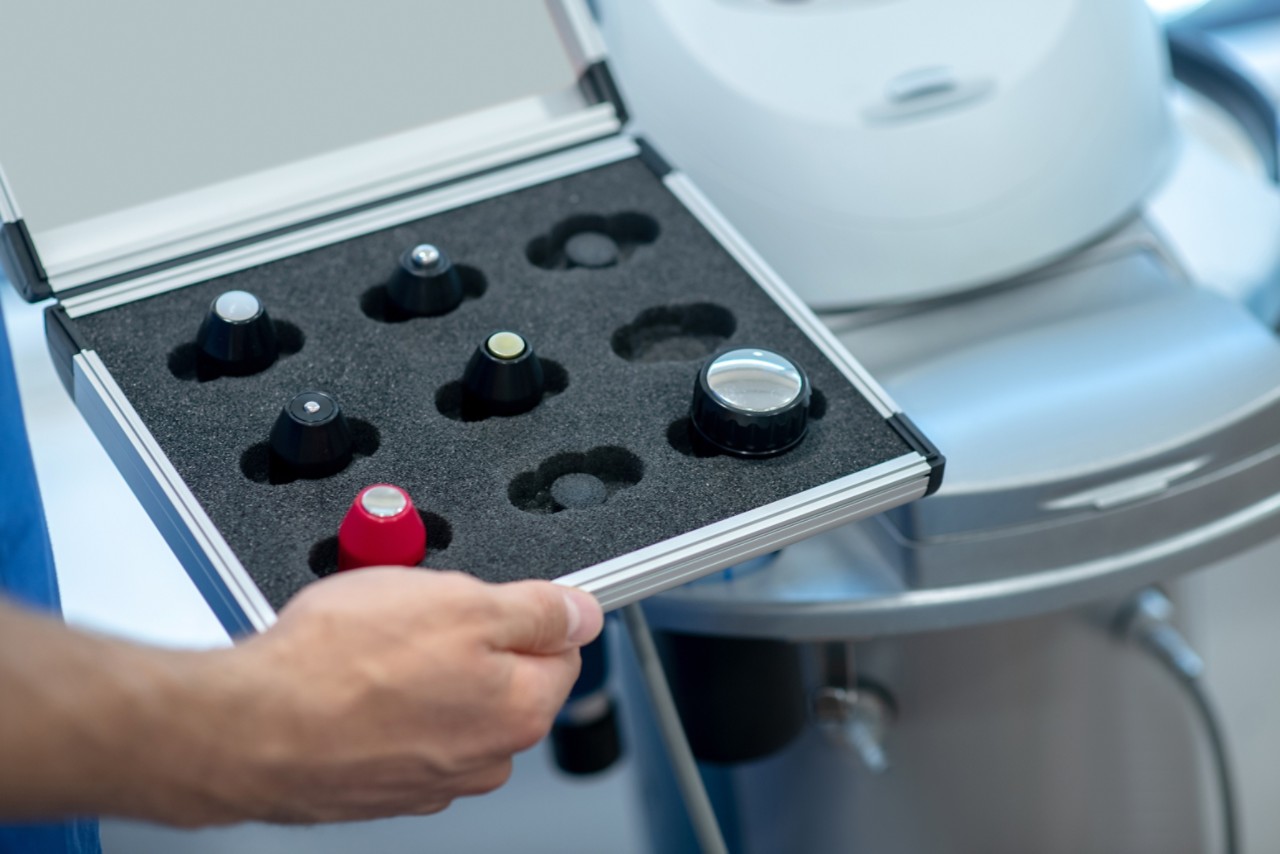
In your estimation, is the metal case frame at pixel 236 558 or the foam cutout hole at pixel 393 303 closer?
the metal case frame at pixel 236 558

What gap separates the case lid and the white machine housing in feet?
0.22

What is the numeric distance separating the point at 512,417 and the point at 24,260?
239 mm

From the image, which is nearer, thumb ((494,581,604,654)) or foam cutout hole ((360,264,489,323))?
thumb ((494,581,604,654))

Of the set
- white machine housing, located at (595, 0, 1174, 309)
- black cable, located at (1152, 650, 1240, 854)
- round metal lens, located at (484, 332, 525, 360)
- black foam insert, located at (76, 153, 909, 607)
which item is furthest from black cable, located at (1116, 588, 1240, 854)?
round metal lens, located at (484, 332, 525, 360)

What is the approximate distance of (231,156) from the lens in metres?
0.70

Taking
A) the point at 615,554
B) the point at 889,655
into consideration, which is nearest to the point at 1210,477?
the point at 889,655

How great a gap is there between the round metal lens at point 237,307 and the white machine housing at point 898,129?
27 centimetres

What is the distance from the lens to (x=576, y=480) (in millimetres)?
579

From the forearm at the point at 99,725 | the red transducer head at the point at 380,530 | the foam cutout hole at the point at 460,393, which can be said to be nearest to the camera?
the forearm at the point at 99,725

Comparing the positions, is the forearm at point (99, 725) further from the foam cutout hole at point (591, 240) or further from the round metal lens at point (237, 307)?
the foam cutout hole at point (591, 240)

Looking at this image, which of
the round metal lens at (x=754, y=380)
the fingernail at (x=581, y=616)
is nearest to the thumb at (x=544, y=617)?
the fingernail at (x=581, y=616)

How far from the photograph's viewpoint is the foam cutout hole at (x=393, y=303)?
66 cm

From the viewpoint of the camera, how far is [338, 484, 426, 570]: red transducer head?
0.51 m

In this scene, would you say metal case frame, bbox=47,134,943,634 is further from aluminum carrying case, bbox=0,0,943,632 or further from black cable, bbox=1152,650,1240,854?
black cable, bbox=1152,650,1240,854
